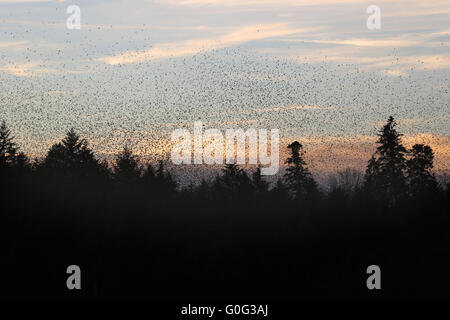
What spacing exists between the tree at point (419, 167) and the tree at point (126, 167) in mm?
39068

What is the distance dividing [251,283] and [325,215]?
54.1 feet

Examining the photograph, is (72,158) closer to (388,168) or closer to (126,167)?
(126,167)

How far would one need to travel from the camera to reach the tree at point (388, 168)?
104m

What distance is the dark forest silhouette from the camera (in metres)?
61.2

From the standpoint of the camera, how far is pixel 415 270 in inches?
3051

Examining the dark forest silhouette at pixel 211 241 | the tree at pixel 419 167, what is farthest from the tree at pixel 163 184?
the tree at pixel 419 167

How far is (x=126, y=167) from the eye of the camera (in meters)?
121

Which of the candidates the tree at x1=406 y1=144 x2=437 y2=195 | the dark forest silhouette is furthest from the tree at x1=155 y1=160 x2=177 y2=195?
the tree at x1=406 y1=144 x2=437 y2=195

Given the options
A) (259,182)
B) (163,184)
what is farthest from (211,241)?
(259,182)

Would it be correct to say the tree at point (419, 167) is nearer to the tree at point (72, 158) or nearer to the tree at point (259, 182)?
the tree at point (259, 182)

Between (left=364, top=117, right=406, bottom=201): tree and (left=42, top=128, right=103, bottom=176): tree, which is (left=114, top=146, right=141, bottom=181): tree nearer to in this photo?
(left=42, top=128, right=103, bottom=176): tree

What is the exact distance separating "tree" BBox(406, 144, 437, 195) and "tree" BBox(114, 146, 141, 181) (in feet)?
128
